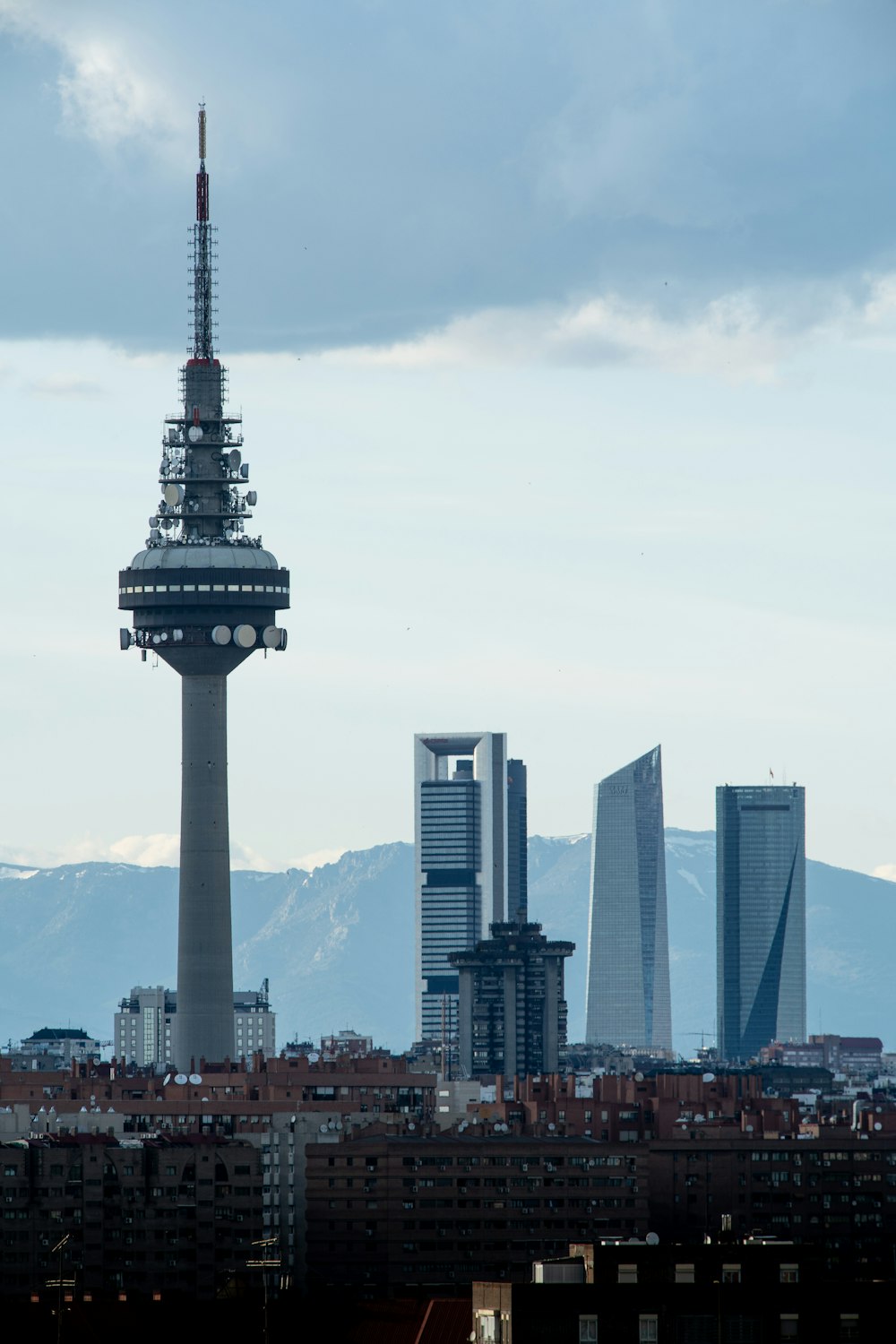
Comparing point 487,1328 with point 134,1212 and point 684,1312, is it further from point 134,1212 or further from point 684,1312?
point 134,1212

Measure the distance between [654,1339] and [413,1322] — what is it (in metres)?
27.5

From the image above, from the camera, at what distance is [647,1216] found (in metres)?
165

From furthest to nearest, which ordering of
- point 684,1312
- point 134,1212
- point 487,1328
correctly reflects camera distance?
point 134,1212
point 487,1328
point 684,1312

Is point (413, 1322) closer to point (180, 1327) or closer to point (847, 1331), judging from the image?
point (180, 1327)

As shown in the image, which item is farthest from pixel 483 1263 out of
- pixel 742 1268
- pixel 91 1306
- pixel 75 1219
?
pixel 742 1268

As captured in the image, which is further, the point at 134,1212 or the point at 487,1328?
the point at 134,1212

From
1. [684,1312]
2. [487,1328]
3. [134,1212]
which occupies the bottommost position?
[487,1328]

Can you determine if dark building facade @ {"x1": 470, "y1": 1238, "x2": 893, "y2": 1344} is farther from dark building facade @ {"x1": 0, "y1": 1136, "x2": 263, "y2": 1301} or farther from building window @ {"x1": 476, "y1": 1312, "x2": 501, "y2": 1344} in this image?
dark building facade @ {"x1": 0, "y1": 1136, "x2": 263, "y2": 1301}

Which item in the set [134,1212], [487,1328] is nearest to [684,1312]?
[487,1328]

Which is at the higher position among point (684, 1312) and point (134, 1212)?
point (134, 1212)

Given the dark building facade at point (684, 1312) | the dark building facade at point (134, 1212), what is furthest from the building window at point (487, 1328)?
the dark building facade at point (134, 1212)

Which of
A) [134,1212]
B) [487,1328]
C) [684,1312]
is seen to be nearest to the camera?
[684,1312]

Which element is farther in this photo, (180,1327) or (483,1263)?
(483,1263)

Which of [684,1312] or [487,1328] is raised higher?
[684,1312]
